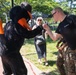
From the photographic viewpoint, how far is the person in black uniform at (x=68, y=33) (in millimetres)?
4543

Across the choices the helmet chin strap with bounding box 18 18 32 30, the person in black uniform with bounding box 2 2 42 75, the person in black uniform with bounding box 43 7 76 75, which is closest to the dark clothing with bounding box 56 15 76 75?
the person in black uniform with bounding box 43 7 76 75

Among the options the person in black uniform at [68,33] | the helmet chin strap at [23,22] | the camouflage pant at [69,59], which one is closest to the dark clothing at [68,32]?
the person in black uniform at [68,33]

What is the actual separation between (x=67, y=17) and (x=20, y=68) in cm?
132

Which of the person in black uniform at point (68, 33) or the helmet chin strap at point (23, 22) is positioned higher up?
the helmet chin strap at point (23, 22)

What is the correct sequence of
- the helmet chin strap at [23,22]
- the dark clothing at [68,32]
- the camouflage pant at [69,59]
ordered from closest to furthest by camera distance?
the helmet chin strap at [23,22] < the dark clothing at [68,32] < the camouflage pant at [69,59]

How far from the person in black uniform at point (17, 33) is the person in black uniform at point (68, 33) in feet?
1.25

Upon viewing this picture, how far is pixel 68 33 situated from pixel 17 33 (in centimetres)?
92

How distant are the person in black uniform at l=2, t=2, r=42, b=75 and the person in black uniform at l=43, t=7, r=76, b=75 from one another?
15.0 inches

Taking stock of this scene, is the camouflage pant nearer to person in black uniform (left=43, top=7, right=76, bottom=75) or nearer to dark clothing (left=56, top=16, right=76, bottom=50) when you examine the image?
person in black uniform (left=43, top=7, right=76, bottom=75)

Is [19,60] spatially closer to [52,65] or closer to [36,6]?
[52,65]

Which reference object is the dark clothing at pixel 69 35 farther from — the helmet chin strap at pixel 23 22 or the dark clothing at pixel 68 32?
the helmet chin strap at pixel 23 22

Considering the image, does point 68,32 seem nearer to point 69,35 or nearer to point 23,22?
point 69,35

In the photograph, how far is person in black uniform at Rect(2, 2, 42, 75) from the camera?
4.46m

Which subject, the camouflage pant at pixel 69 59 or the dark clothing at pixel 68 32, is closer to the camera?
the dark clothing at pixel 68 32
